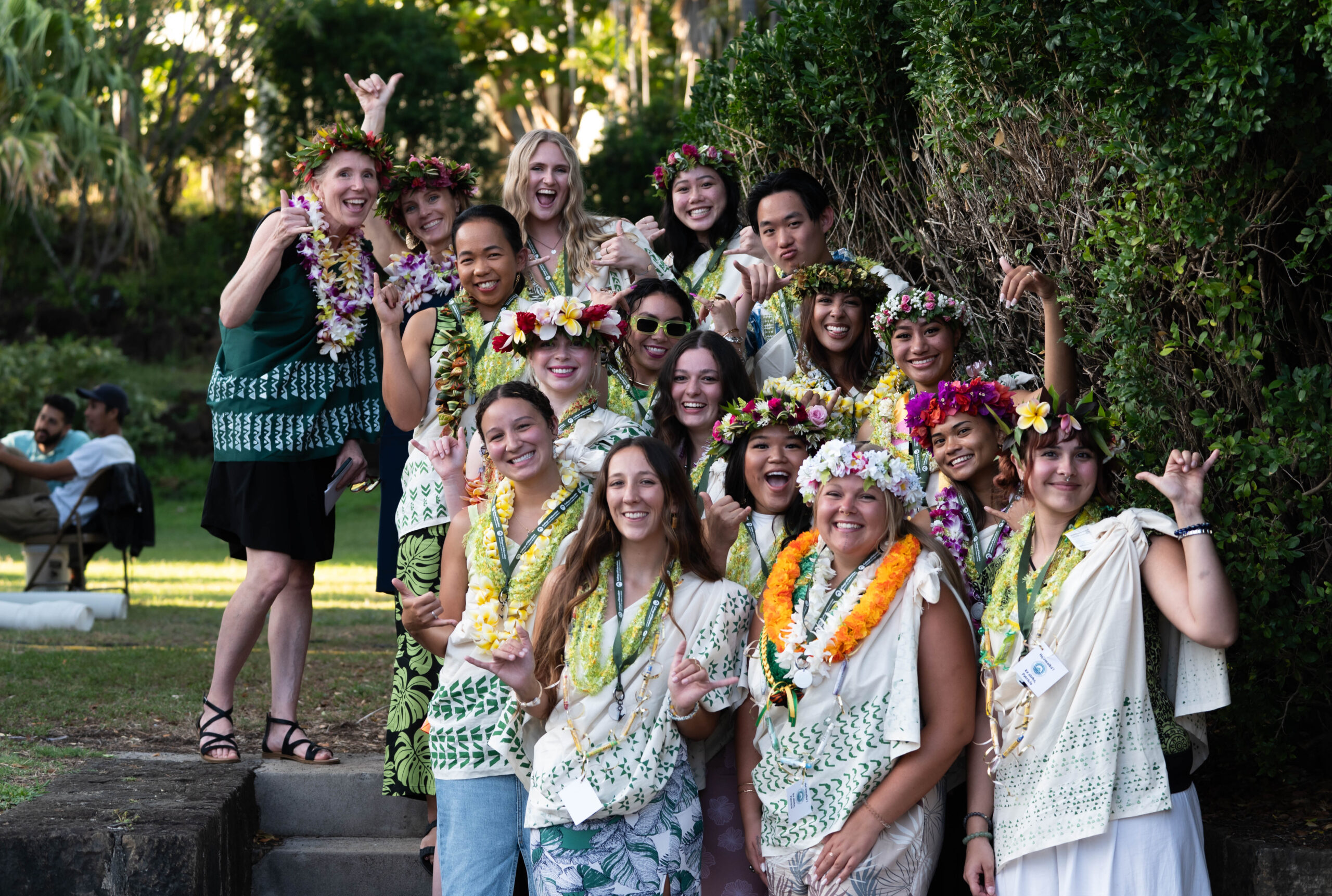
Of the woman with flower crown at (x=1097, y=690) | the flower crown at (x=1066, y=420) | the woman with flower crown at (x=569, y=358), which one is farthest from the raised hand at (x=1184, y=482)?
the woman with flower crown at (x=569, y=358)

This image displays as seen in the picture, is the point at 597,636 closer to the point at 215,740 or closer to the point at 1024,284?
the point at 1024,284

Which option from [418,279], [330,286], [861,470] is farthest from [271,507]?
[861,470]

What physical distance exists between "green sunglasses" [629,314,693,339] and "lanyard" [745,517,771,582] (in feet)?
2.97

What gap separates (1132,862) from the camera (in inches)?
122

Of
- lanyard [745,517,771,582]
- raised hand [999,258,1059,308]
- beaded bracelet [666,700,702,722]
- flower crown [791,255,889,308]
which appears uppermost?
flower crown [791,255,889,308]

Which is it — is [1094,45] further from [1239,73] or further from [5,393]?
[5,393]

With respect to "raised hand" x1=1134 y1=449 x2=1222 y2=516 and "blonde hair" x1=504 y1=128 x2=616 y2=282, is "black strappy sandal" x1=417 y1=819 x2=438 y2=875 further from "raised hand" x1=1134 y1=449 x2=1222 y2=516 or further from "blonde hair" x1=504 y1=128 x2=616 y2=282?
"raised hand" x1=1134 y1=449 x2=1222 y2=516

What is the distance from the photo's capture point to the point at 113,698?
17.9 feet

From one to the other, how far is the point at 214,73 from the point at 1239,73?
74.3ft

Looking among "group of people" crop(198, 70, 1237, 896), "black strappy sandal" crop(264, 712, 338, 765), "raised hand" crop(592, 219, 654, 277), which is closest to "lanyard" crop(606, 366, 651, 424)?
"group of people" crop(198, 70, 1237, 896)

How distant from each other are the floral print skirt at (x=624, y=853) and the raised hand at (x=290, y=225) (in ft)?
7.40

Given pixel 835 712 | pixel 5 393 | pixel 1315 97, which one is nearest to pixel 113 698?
pixel 835 712

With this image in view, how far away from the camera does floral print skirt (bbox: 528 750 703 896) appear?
3268 millimetres

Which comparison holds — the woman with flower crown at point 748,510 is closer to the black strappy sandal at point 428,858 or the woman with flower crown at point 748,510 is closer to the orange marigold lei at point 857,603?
the orange marigold lei at point 857,603
